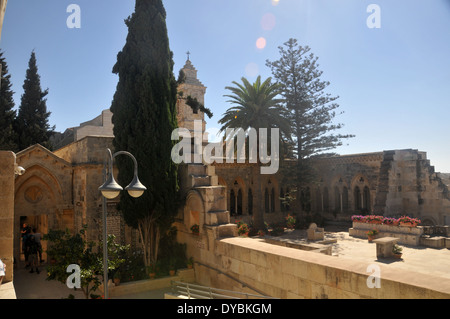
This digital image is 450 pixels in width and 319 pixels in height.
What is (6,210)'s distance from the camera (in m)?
6.70

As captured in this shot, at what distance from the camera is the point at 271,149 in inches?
766

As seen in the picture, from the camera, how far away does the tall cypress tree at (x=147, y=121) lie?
35.7ft

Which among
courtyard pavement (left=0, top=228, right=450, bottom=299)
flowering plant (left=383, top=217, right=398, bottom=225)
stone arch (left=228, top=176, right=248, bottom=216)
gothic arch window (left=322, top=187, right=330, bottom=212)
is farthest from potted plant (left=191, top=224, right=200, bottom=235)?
gothic arch window (left=322, top=187, right=330, bottom=212)

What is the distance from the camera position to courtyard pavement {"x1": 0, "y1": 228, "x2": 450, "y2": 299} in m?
9.91

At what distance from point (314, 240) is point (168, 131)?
1050 cm

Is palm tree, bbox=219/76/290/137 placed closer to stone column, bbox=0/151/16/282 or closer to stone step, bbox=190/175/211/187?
stone step, bbox=190/175/211/187

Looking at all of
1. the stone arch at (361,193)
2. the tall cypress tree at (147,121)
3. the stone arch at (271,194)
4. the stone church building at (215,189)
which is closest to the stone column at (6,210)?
the stone church building at (215,189)

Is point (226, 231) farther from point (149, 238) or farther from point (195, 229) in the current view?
point (149, 238)

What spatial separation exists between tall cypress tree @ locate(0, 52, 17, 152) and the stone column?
1498cm

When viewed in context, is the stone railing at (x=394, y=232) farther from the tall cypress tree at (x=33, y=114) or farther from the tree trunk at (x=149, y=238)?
the tall cypress tree at (x=33, y=114)

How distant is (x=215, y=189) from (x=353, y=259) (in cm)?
486

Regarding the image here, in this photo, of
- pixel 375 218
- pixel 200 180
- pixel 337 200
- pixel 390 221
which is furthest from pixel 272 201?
pixel 200 180
